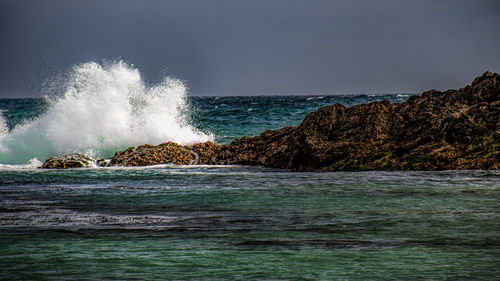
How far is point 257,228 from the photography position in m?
5.86

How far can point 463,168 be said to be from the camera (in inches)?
Answer: 447

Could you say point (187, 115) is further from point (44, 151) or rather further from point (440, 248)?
point (440, 248)

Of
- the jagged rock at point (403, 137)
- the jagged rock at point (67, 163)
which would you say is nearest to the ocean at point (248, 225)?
the jagged rock at point (403, 137)

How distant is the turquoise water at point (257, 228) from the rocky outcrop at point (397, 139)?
4.25 ft

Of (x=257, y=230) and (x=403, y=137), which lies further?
(x=403, y=137)

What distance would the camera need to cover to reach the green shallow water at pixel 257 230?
14.0 feet

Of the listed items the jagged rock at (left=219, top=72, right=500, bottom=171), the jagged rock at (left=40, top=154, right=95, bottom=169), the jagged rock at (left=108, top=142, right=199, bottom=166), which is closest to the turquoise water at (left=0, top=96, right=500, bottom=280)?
the jagged rock at (left=219, top=72, right=500, bottom=171)

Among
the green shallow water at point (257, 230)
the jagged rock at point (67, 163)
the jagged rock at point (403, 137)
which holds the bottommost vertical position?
the green shallow water at point (257, 230)

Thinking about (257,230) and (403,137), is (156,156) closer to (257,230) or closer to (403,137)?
(403,137)

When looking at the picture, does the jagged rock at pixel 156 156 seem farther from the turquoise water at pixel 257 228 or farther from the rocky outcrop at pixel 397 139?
the turquoise water at pixel 257 228

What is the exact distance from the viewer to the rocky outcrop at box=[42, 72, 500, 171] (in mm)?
11922

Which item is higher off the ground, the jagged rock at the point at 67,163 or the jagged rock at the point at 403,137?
the jagged rock at the point at 403,137

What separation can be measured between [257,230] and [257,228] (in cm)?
11

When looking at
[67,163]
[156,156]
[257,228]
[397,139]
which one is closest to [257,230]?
[257,228]
